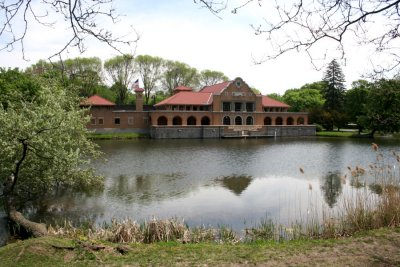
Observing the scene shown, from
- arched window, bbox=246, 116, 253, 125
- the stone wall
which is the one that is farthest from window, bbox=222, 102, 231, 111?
the stone wall

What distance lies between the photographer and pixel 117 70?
62.3 metres

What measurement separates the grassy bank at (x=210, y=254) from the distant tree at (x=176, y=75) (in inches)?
2463

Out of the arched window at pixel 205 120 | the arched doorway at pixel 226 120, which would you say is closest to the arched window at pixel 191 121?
the arched window at pixel 205 120

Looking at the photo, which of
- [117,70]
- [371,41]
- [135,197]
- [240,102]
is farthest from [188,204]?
[117,70]

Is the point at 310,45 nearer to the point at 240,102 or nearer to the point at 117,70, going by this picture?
the point at 240,102

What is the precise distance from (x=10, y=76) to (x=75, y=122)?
1882 cm

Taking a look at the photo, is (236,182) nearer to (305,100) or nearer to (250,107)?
(250,107)

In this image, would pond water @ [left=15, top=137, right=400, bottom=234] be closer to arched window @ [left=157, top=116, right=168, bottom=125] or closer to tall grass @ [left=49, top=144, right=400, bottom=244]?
tall grass @ [left=49, top=144, right=400, bottom=244]

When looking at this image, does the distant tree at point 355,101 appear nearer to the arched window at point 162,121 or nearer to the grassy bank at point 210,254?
the arched window at point 162,121

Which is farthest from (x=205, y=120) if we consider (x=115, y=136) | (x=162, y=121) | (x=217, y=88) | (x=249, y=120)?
(x=115, y=136)

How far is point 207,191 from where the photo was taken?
15.7m

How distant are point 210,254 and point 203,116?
45707 mm

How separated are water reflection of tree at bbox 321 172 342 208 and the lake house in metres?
30.2

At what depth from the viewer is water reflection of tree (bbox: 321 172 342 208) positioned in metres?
13.8
